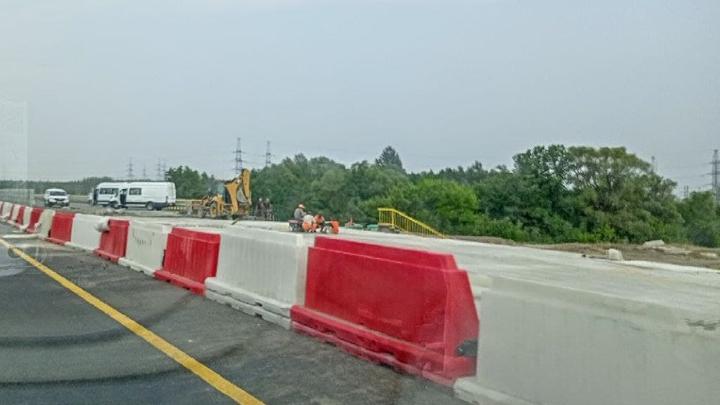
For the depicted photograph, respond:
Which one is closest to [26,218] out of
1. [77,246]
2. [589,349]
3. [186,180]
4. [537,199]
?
[77,246]

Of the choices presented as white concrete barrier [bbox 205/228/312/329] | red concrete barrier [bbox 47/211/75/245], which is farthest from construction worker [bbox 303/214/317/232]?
white concrete barrier [bbox 205/228/312/329]

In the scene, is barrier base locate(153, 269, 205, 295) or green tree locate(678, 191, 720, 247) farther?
green tree locate(678, 191, 720, 247)

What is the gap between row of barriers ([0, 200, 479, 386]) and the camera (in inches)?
250

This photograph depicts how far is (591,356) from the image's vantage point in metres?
4.90

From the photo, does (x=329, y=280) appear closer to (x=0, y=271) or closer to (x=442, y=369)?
(x=442, y=369)

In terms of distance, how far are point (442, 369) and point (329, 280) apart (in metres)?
2.23

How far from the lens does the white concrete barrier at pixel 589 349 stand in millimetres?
4301

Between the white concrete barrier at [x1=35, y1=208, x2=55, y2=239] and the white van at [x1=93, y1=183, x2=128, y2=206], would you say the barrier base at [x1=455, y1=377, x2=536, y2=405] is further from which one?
the white van at [x1=93, y1=183, x2=128, y2=206]

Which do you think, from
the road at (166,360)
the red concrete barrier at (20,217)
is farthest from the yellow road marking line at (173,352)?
the red concrete barrier at (20,217)

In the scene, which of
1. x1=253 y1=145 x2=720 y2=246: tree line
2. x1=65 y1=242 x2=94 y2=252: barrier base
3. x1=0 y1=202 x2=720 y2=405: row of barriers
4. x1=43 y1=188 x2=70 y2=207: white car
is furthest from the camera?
x1=43 y1=188 x2=70 y2=207: white car

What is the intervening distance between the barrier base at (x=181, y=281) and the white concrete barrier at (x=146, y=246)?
0.47 meters

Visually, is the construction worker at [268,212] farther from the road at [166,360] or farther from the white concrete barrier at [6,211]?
the road at [166,360]

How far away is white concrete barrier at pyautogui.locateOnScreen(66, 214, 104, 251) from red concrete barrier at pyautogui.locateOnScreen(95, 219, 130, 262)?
2.09ft

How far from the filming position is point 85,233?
1930cm
